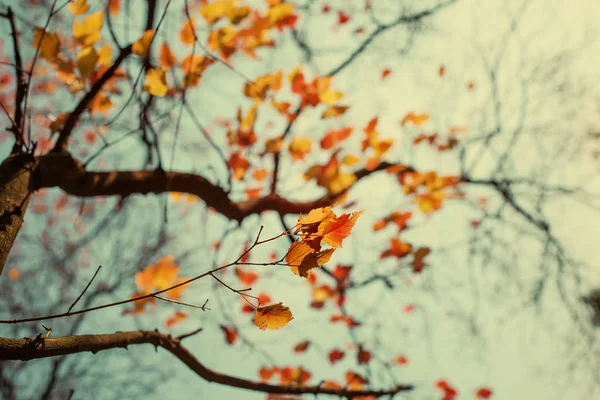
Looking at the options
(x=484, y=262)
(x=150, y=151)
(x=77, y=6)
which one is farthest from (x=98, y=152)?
(x=484, y=262)

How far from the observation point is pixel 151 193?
1.88m

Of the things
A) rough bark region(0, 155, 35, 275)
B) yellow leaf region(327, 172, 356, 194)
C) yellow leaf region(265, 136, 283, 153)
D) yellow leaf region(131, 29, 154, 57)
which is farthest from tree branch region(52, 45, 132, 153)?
yellow leaf region(327, 172, 356, 194)

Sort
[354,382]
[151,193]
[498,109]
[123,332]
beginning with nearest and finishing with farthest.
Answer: [123,332]
[151,193]
[354,382]
[498,109]

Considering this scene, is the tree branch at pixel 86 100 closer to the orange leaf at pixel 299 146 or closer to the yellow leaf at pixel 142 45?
the yellow leaf at pixel 142 45

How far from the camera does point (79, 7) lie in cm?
163

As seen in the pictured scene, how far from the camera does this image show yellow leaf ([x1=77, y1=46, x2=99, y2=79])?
1602 mm

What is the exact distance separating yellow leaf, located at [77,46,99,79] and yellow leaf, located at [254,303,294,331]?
1.35 meters

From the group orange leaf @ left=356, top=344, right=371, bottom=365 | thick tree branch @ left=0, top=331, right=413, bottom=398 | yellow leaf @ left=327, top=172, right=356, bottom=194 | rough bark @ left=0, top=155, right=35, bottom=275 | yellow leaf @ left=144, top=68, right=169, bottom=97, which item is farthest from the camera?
orange leaf @ left=356, top=344, right=371, bottom=365

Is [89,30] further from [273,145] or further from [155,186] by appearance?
[273,145]

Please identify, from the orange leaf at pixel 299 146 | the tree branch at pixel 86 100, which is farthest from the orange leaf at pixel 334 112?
the tree branch at pixel 86 100

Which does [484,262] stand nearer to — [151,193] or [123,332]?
[151,193]

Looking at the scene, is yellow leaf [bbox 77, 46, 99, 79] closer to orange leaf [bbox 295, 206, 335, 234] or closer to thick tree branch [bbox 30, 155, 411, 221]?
thick tree branch [bbox 30, 155, 411, 221]

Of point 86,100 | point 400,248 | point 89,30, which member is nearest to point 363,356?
point 400,248

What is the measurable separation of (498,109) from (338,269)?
1.88m
